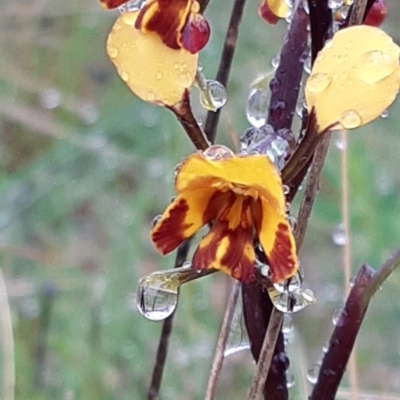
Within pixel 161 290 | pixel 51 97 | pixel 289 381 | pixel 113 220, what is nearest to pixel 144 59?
pixel 161 290

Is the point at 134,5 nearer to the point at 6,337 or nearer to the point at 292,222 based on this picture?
the point at 292,222

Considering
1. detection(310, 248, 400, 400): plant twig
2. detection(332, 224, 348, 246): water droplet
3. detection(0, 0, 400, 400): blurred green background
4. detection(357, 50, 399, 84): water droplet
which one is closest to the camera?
detection(357, 50, 399, 84): water droplet

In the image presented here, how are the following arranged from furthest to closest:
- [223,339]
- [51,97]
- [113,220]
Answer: [51,97] < [113,220] < [223,339]

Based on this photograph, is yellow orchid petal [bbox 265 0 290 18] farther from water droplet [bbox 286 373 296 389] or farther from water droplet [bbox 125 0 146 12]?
water droplet [bbox 286 373 296 389]

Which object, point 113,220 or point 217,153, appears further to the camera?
point 113,220

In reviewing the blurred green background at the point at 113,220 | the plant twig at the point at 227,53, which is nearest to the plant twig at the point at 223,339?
the plant twig at the point at 227,53

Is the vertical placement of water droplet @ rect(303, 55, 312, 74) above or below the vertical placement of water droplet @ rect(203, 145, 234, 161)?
above

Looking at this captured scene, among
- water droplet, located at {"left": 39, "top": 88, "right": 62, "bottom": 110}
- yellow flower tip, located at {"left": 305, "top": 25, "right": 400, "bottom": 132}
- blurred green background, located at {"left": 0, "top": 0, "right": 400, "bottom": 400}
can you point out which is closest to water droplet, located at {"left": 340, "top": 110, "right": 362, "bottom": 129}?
yellow flower tip, located at {"left": 305, "top": 25, "right": 400, "bottom": 132}

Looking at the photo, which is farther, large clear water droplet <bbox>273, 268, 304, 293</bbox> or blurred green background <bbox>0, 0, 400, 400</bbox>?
blurred green background <bbox>0, 0, 400, 400</bbox>
